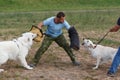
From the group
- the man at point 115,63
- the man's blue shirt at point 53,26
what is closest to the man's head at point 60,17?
the man's blue shirt at point 53,26

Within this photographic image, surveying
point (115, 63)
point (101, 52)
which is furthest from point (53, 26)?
point (115, 63)

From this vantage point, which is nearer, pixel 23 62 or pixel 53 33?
pixel 23 62

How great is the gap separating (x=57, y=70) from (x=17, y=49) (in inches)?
45.0

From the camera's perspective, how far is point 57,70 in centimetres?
1059

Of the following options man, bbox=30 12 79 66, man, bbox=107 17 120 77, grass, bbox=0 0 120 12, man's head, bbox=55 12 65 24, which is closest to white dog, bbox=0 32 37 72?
man, bbox=30 12 79 66

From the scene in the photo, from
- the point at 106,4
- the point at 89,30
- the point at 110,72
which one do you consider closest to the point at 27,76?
the point at 110,72

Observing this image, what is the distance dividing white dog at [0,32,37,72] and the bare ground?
11.9 inches

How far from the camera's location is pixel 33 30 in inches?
429

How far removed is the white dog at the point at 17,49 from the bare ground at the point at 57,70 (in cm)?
30

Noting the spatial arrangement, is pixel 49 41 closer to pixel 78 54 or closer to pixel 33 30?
pixel 33 30

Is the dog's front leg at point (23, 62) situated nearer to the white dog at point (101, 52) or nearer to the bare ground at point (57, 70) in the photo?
the bare ground at point (57, 70)

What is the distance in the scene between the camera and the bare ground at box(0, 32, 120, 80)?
9.88 m

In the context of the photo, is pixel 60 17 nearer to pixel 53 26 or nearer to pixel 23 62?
pixel 53 26

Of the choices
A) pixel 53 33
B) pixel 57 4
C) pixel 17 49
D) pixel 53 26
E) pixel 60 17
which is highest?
pixel 60 17
